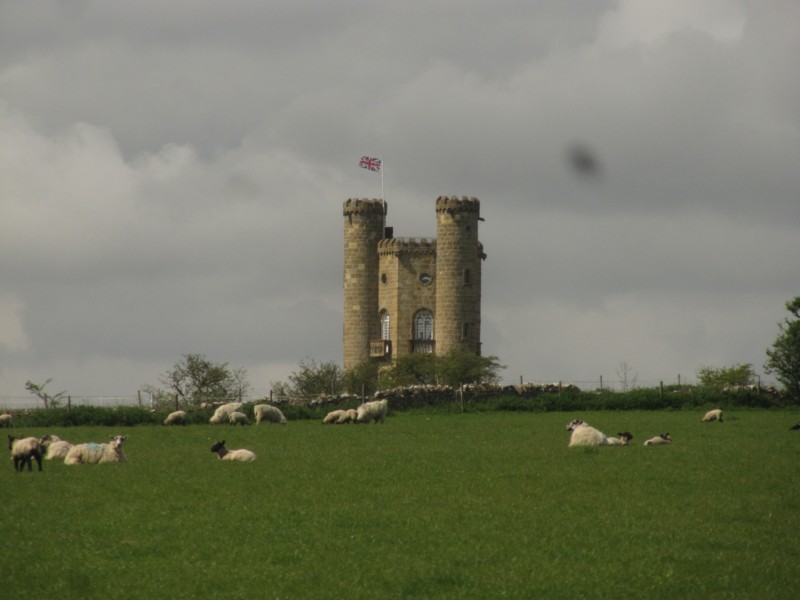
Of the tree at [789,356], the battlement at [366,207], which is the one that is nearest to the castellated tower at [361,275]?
the battlement at [366,207]

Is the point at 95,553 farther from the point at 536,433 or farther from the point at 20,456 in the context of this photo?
the point at 536,433

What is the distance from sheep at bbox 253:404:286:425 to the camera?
47.2 m

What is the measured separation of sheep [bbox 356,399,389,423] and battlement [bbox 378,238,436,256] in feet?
162

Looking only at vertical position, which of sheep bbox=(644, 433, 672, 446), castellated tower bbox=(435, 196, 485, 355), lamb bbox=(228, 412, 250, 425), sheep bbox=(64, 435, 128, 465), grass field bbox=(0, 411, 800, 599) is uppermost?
castellated tower bbox=(435, 196, 485, 355)

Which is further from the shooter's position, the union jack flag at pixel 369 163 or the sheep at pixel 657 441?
the union jack flag at pixel 369 163

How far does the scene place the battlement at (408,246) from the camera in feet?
317

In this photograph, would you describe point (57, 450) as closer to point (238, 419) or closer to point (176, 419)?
point (238, 419)

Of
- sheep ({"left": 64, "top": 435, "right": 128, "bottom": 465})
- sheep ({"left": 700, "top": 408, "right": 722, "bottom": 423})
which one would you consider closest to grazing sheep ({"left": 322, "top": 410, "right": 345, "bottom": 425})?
sheep ({"left": 700, "top": 408, "right": 722, "bottom": 423})

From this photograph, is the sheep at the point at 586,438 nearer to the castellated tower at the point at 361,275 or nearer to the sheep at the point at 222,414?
the sheep at the point at 222,414

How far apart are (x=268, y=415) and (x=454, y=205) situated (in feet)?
161

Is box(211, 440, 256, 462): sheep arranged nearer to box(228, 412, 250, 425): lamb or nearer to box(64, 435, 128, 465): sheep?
box(64, 435, 128, 465): sheep

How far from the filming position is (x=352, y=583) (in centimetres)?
1673

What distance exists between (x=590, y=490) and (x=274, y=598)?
29.2 ft

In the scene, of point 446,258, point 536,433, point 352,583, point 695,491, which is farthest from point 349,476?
point 446,258
